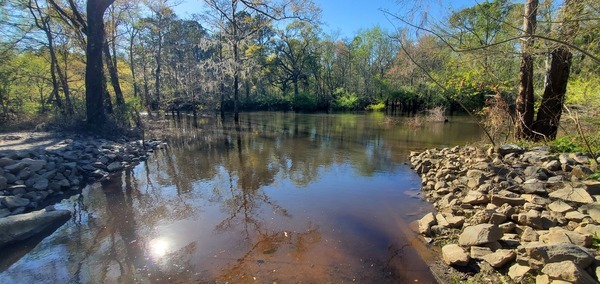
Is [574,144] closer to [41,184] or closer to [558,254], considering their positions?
[558,254]

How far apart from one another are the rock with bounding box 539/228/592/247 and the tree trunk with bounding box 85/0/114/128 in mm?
14664

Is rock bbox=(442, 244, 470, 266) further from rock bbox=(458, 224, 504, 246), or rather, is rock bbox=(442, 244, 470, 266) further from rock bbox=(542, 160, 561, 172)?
rock bbox=(542, 160, 561, 172)

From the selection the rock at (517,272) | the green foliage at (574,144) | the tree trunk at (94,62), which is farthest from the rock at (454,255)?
the tree trunk at (94,62)

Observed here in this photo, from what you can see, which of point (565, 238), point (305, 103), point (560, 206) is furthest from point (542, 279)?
point (305, 103)

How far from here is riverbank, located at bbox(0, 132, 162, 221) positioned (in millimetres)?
6559

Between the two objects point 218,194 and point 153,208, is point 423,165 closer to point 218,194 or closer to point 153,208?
point 218,194

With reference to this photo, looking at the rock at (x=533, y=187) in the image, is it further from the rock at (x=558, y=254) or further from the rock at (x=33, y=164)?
the rock at (x=33, y=164)

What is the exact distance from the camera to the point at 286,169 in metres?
9.86

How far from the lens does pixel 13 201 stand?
6.12 metres

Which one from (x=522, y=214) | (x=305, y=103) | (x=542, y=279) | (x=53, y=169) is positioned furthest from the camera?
(x=305, y=103)

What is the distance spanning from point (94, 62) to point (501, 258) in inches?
571

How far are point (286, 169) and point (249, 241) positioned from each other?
4809mm

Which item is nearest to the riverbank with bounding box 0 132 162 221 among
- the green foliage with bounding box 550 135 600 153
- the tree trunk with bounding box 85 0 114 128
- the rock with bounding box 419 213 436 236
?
the tree trunk with bounding box 85 0 114 128

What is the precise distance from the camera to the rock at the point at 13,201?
5.96 metres
